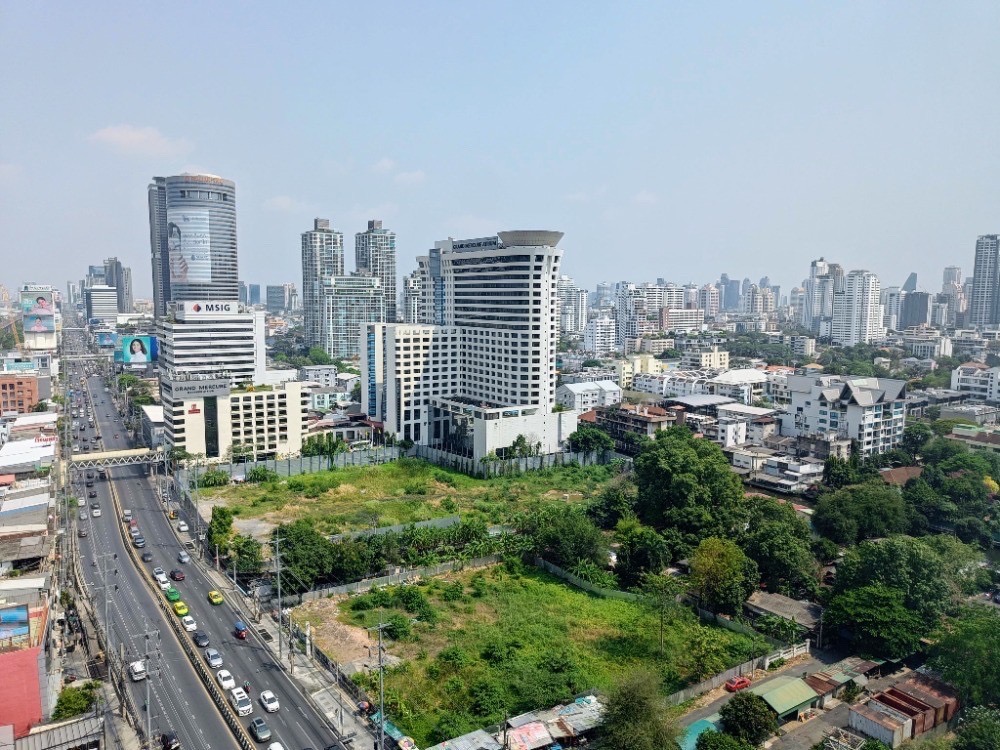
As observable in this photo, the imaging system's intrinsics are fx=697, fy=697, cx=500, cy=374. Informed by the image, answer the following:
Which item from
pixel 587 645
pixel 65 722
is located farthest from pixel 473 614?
pixel 65 722

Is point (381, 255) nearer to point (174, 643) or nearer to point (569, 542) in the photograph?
point (569, 542)

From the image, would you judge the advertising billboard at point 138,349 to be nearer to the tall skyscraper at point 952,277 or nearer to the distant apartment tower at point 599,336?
the distant apartment tower at point 599,336

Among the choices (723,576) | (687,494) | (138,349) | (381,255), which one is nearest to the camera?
(723,576)

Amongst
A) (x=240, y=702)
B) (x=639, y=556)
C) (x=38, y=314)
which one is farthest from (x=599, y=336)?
(x=240, y=702)

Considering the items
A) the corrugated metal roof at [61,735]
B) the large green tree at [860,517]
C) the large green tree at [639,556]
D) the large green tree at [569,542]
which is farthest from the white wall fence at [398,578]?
the large green tree at [860,517]

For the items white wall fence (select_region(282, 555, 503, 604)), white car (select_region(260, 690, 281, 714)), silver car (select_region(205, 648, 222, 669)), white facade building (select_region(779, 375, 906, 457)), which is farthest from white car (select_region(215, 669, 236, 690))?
white facade building (select_region(779, 375, 906, 457))

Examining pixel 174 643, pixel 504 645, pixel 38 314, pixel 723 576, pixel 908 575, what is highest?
pixel 38 314

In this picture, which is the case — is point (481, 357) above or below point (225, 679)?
above
